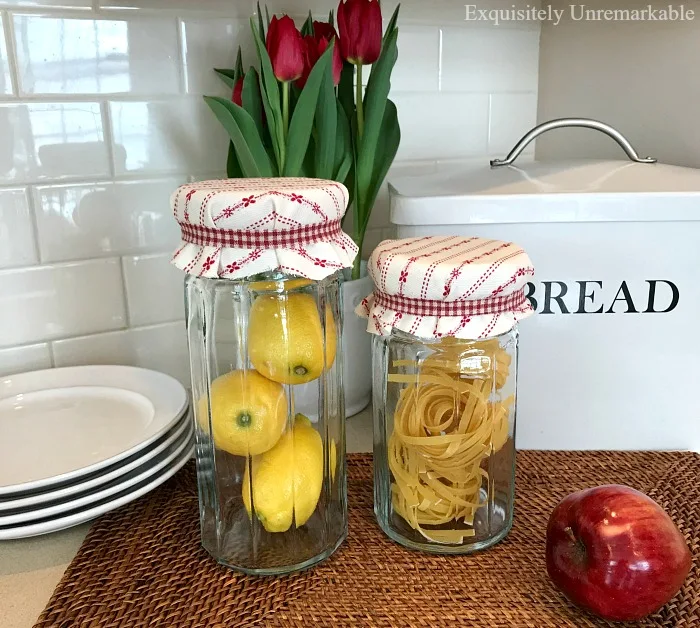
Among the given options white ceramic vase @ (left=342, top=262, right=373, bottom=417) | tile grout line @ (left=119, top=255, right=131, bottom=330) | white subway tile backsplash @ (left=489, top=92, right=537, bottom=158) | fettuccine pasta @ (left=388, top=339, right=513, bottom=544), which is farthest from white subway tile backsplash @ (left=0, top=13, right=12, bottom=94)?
white subway tile backsplash @ (left=489, top=92, right=537, bottom=158)

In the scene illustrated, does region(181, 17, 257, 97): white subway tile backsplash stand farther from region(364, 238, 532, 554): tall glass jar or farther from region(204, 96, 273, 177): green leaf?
region(364, 238, 532, 554): tall glass jar

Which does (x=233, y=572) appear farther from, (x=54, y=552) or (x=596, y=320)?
(x=596, y=320)

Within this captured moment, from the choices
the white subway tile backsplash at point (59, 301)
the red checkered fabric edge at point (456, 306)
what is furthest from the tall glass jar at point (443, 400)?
the white subway tile backsplash at point (59, 301)

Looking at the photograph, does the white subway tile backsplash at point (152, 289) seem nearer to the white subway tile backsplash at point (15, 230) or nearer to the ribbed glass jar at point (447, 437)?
the white subway tile backsplash at point (15, 230)

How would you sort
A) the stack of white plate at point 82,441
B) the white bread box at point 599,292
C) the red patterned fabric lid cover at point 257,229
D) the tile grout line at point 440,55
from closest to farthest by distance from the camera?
the red patterned fabric lid cover at point 257,229 → the stack of white plate at point 82,441 → the white bread box at point 599,292 → the tile grout line at point 440,55

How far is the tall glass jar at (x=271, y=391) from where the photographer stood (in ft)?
1.70

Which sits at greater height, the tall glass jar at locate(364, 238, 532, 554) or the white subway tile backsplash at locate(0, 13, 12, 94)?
the white subway tile backsplash at locate(0, 13, 12, 94)

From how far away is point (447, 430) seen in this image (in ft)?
1.98

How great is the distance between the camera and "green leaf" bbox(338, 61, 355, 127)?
84cm

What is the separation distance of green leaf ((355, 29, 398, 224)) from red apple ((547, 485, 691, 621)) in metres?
0.45

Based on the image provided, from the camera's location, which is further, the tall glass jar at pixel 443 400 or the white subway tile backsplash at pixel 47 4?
the white subway tile backsplash at pixel 47 4

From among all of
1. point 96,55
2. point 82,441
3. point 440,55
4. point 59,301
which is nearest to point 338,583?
point 82,441

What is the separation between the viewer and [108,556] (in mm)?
604

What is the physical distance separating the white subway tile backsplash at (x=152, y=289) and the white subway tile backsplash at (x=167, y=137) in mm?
117
